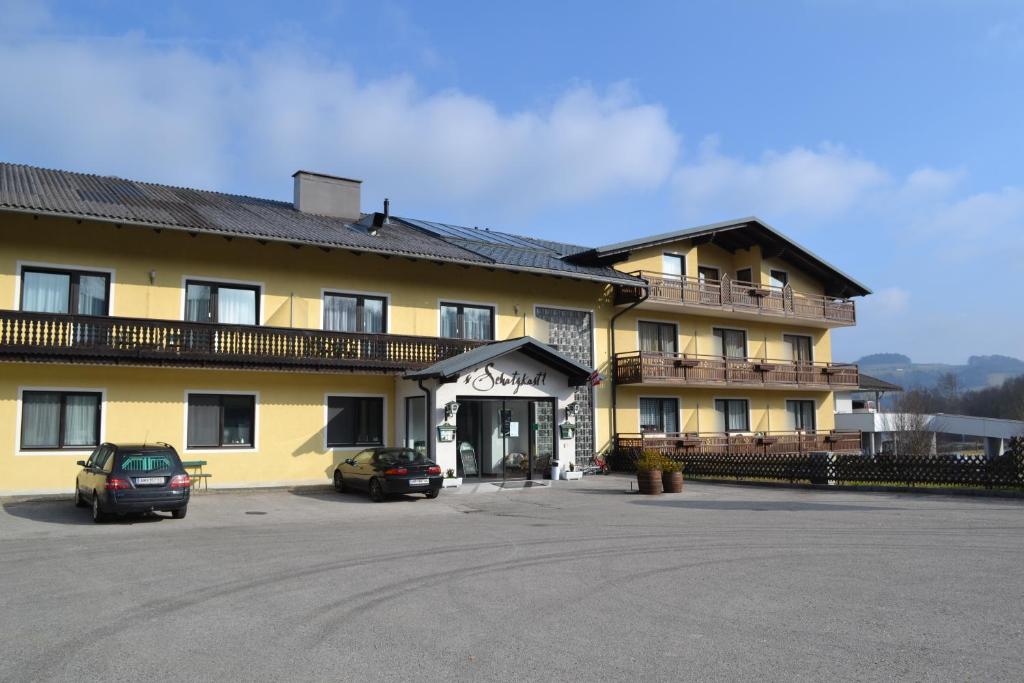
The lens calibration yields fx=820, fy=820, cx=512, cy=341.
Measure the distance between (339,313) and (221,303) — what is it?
3.33m

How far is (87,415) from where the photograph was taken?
20.1m

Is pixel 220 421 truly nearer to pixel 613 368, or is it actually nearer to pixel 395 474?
pixel 395 474

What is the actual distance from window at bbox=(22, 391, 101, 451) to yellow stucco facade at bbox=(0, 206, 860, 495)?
201 millimetres

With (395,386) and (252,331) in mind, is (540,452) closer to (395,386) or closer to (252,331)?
(395,386)

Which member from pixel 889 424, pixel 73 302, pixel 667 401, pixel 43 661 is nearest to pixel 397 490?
pixel 73 302

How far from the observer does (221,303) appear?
22.1 m

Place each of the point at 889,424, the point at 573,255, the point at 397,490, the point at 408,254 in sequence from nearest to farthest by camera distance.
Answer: the point at 397,490 → the point at 408,254 → the point at 573,255 → the point at 889,424

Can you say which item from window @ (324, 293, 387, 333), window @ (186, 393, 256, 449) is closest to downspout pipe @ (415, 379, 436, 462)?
window @ (324, 293, 387, 333)

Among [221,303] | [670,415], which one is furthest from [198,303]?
[670,415]

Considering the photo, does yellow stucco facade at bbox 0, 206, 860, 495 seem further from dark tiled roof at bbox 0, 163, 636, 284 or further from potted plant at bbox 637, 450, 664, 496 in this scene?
potted plant at bbox 637, 450, 664, 496

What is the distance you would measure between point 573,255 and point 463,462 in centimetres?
873

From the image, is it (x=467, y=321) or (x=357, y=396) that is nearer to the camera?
(x=357, y=396)

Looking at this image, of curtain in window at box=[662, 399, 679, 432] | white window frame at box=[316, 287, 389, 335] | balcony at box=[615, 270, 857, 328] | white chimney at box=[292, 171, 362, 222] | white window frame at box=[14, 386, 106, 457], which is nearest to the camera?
white window frame at box=[14, 386, 106, 457]

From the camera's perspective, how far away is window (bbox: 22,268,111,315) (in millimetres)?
19672
